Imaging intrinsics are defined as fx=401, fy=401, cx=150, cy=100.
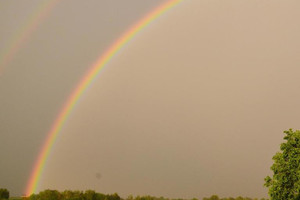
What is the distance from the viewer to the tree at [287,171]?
43.8 m

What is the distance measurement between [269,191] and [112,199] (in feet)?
187

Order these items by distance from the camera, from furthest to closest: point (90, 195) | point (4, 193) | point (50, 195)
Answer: point (90, 195) < point (50, 195) < point (4, 193)

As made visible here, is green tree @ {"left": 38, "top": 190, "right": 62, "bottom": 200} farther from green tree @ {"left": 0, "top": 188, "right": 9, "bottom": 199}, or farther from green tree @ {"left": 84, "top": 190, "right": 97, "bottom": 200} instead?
green tree @ {"left": 0, "top": 188, "right": 9, "bottom": 199}

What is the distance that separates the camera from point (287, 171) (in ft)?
146

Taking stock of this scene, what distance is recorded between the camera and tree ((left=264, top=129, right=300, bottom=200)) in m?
43.8

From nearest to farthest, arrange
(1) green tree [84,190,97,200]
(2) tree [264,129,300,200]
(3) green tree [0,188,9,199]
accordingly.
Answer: (2) tree [264,129,300,200] → (3) green tree [0,188,9,199] → (1) green tree [84,190,97,200]

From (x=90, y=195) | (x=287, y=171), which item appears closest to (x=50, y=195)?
(x=90, y=195)

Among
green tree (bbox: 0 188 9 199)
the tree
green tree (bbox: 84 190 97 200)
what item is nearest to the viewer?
the tree

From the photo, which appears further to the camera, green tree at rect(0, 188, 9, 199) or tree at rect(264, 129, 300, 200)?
green tree at rect(0, 188, 9, 199)

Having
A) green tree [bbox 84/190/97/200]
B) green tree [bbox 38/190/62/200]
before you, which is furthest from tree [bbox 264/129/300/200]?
green tree [bbox 38/190/62/200]

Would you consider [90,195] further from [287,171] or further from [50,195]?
[287,171]

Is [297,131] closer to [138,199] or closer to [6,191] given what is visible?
[6,191]

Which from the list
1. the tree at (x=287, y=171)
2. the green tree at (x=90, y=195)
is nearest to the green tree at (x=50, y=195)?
the green tree at (x=90, y=195)

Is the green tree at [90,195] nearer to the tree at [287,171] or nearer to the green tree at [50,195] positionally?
the green tree at [50,195]
